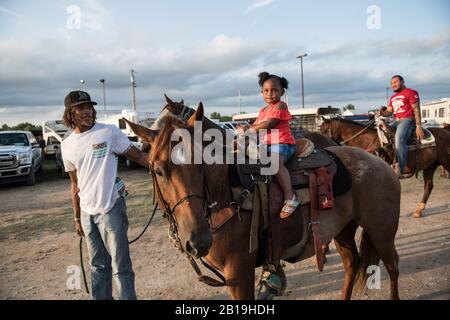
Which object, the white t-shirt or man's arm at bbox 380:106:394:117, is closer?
the white t-shirt

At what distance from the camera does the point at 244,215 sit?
2.58 m

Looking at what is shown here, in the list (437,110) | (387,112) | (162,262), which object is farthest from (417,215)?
(437,110)

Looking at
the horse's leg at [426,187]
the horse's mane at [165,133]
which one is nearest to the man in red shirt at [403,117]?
the horse's leg at [426,187]

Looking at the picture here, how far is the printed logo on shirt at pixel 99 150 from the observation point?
2896 mm

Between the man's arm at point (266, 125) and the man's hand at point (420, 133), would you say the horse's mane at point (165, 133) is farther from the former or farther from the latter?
the man's hand at point (420, 133)

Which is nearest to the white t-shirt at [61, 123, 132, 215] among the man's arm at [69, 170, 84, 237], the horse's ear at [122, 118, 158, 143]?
the man's arm at [69, 170, 84, 237]

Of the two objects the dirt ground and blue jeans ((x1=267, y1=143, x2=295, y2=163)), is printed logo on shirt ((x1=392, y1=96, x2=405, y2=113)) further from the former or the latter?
blue jeans ((x1=267, y1=143, x2=295, y2=163))

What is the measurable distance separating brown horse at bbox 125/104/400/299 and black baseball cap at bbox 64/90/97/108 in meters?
0.83

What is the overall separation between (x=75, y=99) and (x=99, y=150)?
52cm

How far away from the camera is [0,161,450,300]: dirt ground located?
156 inches

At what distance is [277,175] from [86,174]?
5.81 feet

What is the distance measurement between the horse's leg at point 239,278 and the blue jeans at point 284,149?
3.45 ft

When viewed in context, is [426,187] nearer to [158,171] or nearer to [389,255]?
[389,255]
